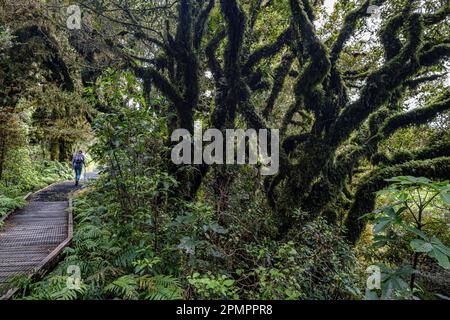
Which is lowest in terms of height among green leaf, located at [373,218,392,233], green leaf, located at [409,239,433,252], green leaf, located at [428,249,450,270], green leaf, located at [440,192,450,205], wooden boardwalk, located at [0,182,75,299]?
wooden boardwalk, located at [0,182,75,299]

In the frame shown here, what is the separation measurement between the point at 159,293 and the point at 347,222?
5.04 m

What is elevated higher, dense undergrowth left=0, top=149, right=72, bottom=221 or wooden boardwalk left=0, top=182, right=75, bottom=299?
dense undergrowth left=0, top=149, right=72, bottom=221

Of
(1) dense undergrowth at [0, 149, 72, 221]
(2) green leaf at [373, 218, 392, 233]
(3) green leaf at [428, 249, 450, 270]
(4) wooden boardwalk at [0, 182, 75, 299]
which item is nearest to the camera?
(3) green leaf at [428, 249, 450, 270]

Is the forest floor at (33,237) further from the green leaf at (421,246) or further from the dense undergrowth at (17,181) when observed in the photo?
the green leaf at (421,246)

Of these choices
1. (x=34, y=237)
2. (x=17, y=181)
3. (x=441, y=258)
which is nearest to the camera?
(x=441, y=258)

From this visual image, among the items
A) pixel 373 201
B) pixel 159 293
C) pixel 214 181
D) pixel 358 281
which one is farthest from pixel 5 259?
pixel 373 201

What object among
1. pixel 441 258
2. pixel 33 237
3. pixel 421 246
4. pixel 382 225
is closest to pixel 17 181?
pixel 33 237

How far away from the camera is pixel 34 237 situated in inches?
289

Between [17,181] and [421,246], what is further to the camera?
[17,181]

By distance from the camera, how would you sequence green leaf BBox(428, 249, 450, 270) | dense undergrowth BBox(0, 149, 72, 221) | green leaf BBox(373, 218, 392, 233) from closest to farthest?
green leaf BBox(428, 249, 450, 270) → green leaf BBox(373, 218, 392, 233) → dense undergrowth BBox(0, 149, 72, 221)

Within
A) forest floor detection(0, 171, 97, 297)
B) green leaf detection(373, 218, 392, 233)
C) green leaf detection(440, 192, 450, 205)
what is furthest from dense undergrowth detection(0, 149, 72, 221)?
green leaf detection(440, 192, 450, 205)

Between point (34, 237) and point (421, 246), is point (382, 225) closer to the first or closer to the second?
point (421, 246)

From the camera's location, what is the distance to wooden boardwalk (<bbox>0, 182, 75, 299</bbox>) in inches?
216

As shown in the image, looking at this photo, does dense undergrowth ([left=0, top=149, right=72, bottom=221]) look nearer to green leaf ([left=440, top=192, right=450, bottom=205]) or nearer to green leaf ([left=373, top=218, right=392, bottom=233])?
green leaf ([left=373, top=218, right=392, bottom=233])
